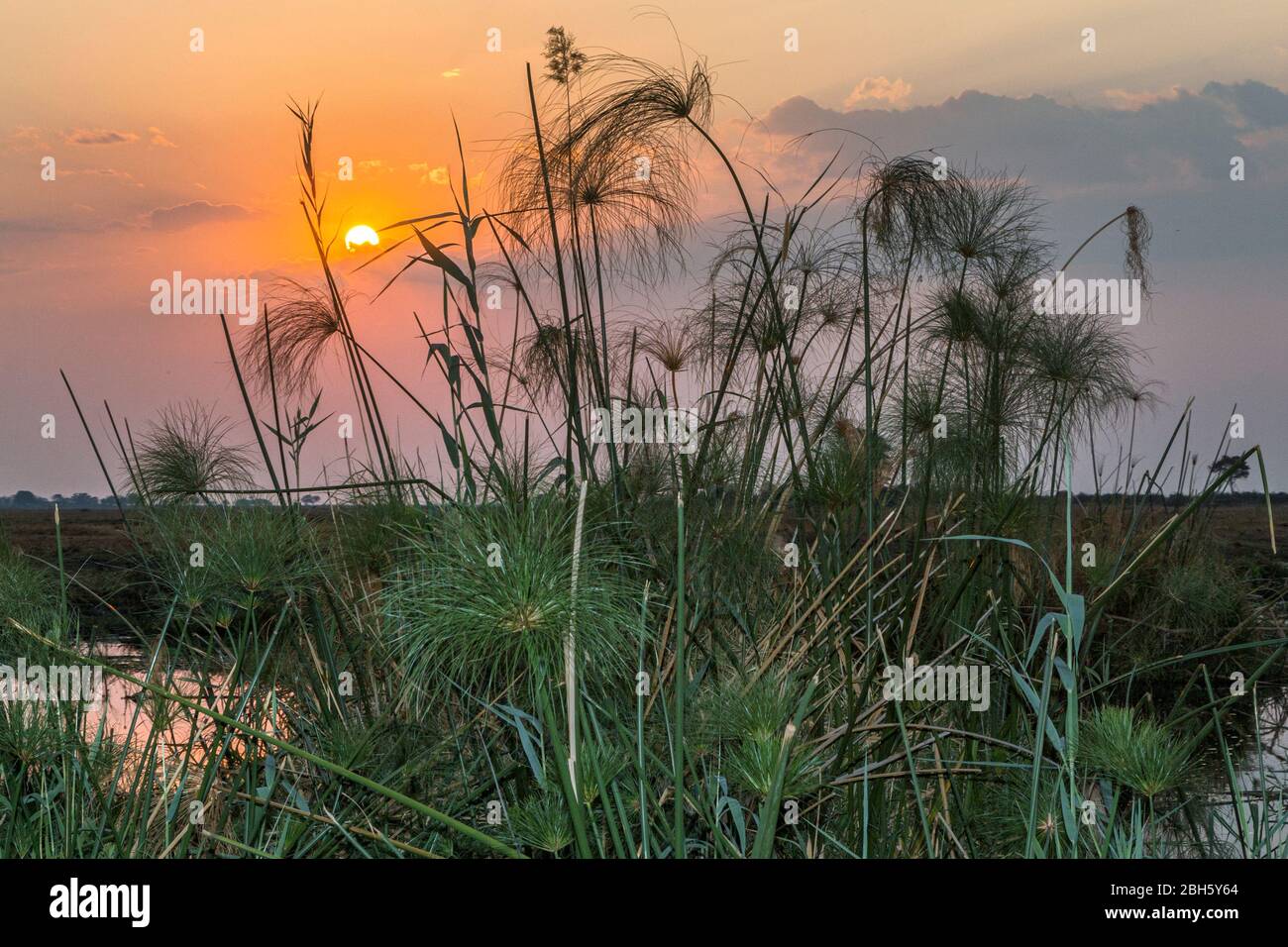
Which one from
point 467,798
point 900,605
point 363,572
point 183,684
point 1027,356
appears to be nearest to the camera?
point 467,798

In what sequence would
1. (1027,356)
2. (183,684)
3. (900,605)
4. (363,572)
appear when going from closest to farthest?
(900,605)
(363,572)
(183,684)
(1027,356)

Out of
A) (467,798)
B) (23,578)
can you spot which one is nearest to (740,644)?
(467,798)

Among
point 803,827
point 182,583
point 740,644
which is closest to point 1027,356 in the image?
point 740,644

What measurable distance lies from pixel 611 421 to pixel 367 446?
32.6 inches

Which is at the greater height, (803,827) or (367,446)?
(367,446)

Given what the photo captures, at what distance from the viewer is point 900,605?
111 inches

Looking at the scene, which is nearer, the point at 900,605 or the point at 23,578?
the point at 23,578

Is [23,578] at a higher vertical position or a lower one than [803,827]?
higher

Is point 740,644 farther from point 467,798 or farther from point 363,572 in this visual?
point 363,572

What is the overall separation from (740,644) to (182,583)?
1.37 m
